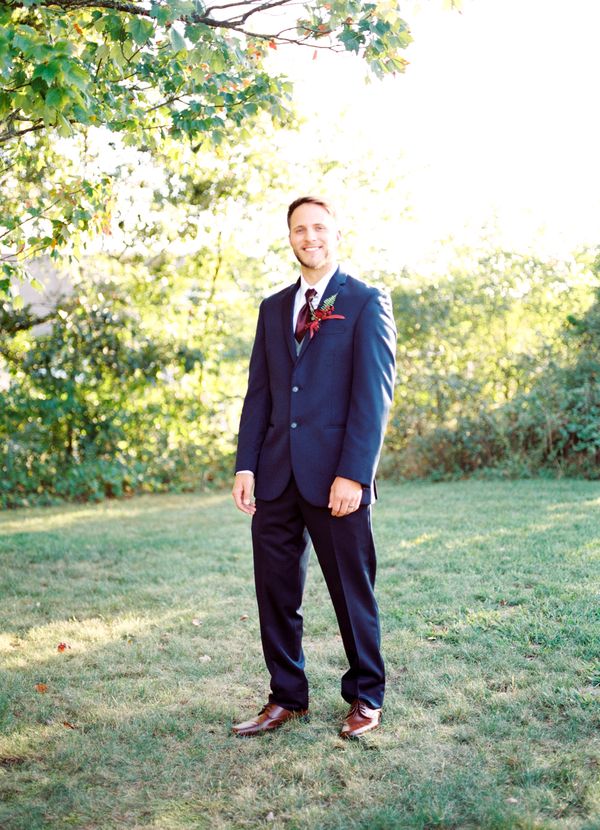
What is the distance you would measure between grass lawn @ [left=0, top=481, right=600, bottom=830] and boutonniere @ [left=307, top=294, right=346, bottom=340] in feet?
5.06

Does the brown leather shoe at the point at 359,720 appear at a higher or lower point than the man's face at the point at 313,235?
lower

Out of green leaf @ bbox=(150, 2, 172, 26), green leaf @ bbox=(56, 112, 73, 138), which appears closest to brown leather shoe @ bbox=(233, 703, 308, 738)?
green leaf @ bbox=(56, 112, 73, 138)

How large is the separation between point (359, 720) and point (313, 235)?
6.07 ft

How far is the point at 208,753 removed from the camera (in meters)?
3.04

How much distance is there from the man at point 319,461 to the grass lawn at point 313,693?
23 centimetres

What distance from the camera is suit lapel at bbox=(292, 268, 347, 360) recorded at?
3.16 metres

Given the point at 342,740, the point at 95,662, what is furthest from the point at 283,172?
the point at 342,740

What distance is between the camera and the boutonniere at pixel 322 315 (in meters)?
3.13

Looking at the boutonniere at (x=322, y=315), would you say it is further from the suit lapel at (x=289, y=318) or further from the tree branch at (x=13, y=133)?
the tree branch at (x=13, y=133)

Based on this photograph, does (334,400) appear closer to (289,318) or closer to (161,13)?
(289,318)

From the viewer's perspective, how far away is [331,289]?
3.21 m

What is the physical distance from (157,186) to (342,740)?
291 inches

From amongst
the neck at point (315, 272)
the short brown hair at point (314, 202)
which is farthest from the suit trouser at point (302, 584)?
the short brown hair at point (314, 202)

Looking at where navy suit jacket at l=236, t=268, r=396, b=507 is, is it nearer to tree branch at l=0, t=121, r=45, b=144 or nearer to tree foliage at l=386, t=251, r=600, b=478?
tree branch at l=0, t=121, r=45, b=144
